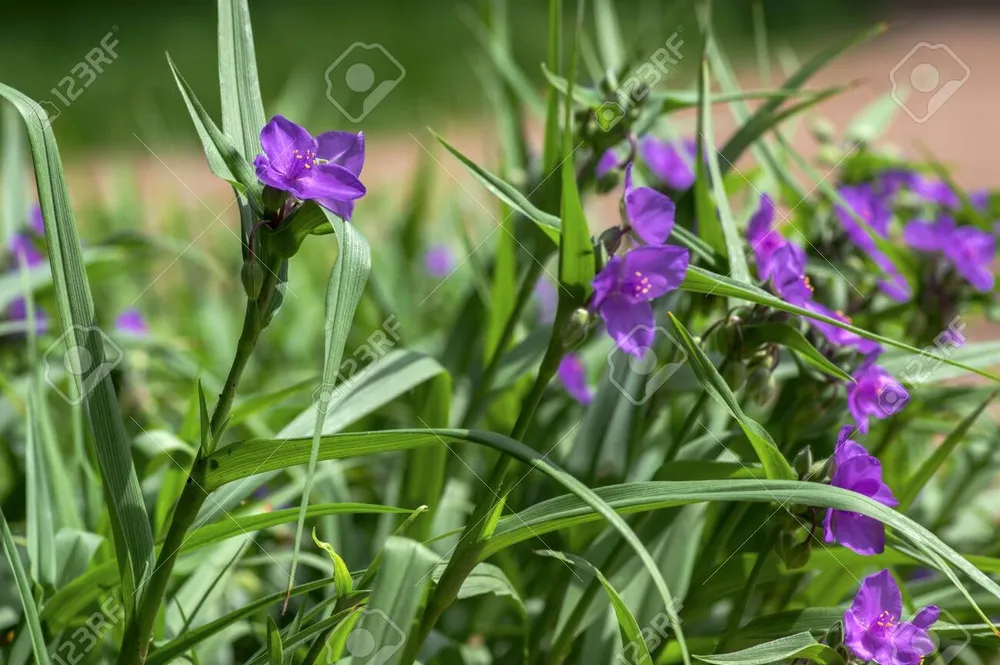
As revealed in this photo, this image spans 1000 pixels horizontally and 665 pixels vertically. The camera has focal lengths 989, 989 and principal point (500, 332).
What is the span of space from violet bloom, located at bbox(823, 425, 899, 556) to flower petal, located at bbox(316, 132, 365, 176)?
15.4 inches

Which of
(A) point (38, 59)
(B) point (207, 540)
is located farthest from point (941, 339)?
(A) point (38, 59)

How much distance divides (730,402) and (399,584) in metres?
0.24

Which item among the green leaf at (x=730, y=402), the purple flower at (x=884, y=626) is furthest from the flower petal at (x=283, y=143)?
the purple flower at (x=884, y=626)

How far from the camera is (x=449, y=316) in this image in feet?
6.52

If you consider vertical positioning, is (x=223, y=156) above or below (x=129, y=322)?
above

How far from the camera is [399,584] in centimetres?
62

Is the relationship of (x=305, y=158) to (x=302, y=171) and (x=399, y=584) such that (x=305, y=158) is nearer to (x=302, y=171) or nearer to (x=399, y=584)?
(x=302, y=171)

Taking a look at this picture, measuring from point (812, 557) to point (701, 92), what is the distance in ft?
1.39

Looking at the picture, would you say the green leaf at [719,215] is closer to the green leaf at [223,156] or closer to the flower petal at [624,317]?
the flower petal at [624,317]

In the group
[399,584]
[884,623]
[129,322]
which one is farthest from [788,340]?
[129,322]

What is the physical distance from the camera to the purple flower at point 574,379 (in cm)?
116

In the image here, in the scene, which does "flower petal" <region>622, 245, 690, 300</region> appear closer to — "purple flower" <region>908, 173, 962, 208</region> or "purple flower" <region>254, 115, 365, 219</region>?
"purple flower" <region>254, 115, 365, 219</region>

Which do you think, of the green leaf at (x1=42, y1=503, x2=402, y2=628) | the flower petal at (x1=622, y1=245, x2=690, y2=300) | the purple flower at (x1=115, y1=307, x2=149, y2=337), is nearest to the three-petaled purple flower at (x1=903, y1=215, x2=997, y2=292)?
the flower petal at (x1=622, y1=245, x2=690, y2=300)

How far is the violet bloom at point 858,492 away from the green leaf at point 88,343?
475 millimetres
